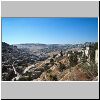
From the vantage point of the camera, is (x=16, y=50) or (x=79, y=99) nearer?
(x=79, y=99)

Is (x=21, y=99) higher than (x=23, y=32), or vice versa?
(x=23, y=32)

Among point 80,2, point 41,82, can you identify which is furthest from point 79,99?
point 80,2

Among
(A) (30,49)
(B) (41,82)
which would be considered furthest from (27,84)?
(A) (30,49)

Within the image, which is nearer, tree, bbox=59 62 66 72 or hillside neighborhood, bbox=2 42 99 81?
hillside neighborhood, bbox=2 42 99 81

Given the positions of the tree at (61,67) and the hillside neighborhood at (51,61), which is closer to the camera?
the hillside neighborhood at (51,61)

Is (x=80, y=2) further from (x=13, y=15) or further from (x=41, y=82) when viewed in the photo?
(x=41, y=82)

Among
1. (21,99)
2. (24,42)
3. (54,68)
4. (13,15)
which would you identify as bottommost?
(21,99)

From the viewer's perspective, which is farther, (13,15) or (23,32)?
(23,32)

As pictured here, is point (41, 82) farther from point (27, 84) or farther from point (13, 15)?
point (13, 15)

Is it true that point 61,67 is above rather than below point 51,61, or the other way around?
below
